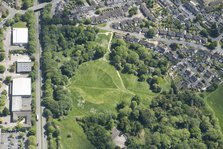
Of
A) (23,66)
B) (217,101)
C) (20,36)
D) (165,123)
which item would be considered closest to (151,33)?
(217,101)

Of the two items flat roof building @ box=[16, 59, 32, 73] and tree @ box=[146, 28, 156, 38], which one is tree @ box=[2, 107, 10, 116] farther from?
tree @ box=[146, 28, 156, 38]

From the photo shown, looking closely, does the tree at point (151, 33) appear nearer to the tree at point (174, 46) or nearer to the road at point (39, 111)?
the tree at point (174, 46)

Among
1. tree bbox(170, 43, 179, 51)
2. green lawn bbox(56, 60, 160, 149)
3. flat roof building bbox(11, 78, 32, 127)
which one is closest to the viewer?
flat roof building bbox(11, 78, 32, 127)

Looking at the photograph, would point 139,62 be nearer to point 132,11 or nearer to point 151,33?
point 151,33

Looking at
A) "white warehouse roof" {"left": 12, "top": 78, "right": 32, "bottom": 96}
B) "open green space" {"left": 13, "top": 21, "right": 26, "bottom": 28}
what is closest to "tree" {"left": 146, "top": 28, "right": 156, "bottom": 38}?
"open green space" {"left": 13, "top": 21, "right": 26, "bottom": 28}

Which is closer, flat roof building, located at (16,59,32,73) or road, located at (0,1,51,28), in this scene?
flat roof building, located at (16,59,32,73)
